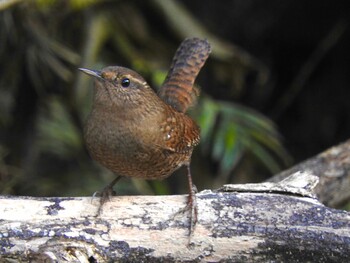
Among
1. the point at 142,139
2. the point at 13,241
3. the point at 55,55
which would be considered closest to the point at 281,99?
the point at 55,55

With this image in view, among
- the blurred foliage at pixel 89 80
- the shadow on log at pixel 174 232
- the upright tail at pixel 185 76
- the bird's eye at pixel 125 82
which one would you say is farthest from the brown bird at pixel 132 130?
the blurred foliage at pixel 89 80

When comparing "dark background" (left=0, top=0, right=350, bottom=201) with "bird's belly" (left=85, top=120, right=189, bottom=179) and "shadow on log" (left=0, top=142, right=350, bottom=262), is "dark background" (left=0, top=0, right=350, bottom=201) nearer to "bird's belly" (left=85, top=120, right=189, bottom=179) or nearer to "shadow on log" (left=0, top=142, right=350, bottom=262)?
"bird's belly" (left=85, top=120, right=189, bottom=179)

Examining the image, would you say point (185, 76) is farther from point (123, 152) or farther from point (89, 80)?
point (89, 80)

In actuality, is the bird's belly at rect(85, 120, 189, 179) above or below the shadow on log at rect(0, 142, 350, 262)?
above

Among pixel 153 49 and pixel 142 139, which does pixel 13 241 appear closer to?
pixel 142 139

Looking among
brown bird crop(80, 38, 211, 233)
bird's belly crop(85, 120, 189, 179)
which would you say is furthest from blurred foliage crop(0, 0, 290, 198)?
bird's belly crop(85, 120, 189, 179)

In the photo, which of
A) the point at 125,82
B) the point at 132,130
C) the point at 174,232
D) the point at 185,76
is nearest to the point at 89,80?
the point at 185,76
